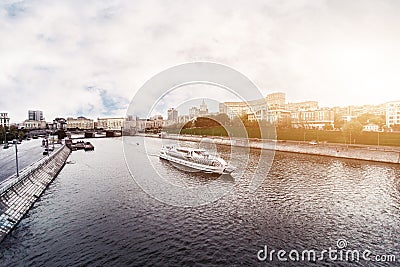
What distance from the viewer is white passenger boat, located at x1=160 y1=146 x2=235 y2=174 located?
17.7m

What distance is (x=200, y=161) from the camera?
19.4 m

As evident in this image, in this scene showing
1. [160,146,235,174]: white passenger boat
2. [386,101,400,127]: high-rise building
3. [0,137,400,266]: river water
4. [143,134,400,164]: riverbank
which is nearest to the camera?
[0,137,400,266]: river water

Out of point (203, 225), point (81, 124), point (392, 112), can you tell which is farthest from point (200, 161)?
point (81, 124)

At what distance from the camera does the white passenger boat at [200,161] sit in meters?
17.7

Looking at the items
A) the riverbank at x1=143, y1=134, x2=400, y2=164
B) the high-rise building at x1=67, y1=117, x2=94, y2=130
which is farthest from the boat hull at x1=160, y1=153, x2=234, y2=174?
the high-rise building at x1=67, y1=117, x2=94, y2=130

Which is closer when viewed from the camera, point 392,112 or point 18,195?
point 18,195

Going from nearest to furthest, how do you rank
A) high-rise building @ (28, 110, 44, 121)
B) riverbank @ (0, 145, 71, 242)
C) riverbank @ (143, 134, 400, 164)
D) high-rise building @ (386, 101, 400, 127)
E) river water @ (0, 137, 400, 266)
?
river water @ (0, 137, 400, 266)
riverbank @ (0, 145, 71, 242)
riverbank @ (143, 134, 400, 164)
high-rise building @ (386, 101, 400, 127)
high-rise building @ (28, 110, 44, 121)

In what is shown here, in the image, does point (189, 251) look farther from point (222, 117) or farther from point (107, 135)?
point (107, 135)

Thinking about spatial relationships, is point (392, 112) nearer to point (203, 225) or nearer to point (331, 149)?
point (331, 149)

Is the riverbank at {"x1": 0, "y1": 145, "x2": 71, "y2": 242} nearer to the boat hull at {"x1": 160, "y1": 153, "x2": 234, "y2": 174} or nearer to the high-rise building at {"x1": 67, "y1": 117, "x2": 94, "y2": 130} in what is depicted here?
the boat hull at {"x1": 160, "y1": 153, "x2": 234, "y2": 174}

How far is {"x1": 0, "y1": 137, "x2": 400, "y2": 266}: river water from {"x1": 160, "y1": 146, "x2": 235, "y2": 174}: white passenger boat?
245 centimetres

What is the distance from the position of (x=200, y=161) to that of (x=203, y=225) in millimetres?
10447

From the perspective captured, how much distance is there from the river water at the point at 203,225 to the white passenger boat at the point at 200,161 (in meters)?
2.45

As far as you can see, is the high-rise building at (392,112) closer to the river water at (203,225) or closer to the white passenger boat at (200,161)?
the river water at (203,225)
